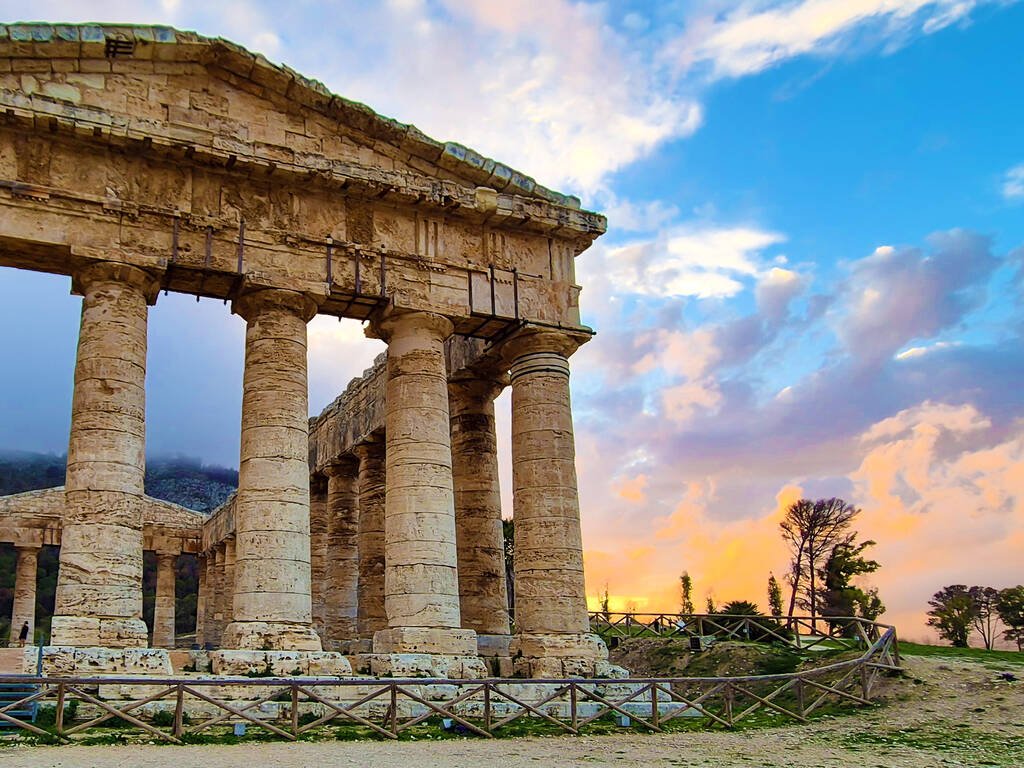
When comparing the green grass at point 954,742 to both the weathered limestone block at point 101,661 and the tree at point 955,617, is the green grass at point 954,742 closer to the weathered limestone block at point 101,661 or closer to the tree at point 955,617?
the weathered limestone block at point 101,661

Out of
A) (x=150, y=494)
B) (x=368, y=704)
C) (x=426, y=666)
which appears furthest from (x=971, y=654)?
(x=150, y=494)

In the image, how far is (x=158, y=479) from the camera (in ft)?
387

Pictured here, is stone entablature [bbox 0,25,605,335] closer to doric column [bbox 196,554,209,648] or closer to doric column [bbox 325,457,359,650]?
doric column [bbox 325,457,359,650]

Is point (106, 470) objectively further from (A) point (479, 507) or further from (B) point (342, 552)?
(B) point (342, 552)

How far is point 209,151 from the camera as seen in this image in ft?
60.8

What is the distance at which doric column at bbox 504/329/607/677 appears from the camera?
19734 mm

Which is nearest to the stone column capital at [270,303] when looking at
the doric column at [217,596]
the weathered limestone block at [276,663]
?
the weathered limestone block at [276,663]

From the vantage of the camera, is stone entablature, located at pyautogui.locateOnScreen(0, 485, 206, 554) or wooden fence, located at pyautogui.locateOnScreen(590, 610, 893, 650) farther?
stone entablature, located at pyautogui.locateOnScreen(0, 485, 206, 554)

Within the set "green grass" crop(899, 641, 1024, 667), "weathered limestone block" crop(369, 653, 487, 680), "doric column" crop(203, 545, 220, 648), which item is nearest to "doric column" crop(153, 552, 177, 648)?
"doric column" crop(203, 545, 220, 648)

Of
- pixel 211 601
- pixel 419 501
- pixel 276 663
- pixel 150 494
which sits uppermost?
pixel 150 494

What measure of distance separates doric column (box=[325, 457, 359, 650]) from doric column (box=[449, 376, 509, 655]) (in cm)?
559

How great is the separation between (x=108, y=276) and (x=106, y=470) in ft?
12.1

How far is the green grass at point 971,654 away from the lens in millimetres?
22614

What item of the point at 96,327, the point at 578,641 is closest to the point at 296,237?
the point at 96,327
